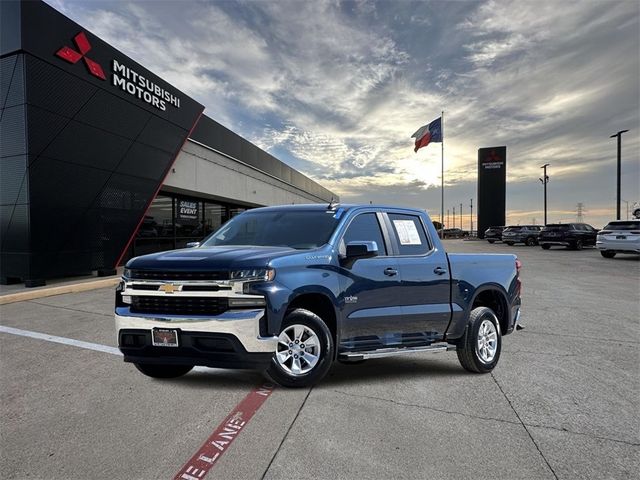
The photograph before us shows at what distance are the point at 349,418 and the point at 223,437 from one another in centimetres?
102

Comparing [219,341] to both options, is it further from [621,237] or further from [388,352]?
[621,237]

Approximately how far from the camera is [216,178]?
22.5 m

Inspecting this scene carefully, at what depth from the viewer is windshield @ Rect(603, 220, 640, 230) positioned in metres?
19.6

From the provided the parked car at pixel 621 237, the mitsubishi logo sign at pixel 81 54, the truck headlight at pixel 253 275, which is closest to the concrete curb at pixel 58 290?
the mitsubishi logo sign at pixel 81 54

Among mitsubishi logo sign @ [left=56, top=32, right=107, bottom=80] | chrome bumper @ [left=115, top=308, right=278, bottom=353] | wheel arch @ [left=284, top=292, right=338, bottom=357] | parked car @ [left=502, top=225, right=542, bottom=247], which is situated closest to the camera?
chrome bumper @ [left=115, top=308, right=278, bottom=353]

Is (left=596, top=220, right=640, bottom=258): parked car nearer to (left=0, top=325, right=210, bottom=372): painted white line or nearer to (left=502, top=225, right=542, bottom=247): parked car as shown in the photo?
(left=502, top=225, right=542, bottom=247): parked car

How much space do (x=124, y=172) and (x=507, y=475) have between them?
14516 millimetres

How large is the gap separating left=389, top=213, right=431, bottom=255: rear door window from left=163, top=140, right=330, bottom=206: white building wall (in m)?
15.3

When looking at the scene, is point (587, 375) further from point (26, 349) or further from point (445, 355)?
point (26, 349)

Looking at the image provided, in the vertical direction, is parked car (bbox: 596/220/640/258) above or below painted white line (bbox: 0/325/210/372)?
above

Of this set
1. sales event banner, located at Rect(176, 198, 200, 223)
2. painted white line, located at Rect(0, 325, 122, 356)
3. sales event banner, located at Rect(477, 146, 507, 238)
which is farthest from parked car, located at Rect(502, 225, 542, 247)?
painted white line, located at Rect(0, 325, 122, 356)

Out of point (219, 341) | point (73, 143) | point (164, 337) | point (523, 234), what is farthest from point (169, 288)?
point (523, 234)

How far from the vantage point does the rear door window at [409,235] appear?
493cm

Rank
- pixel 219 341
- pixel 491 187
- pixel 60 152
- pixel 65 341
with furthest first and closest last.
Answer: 1. pixel 491 187
2. pixel 60 152
3. pixel 65 341
4. pixel 219 341
